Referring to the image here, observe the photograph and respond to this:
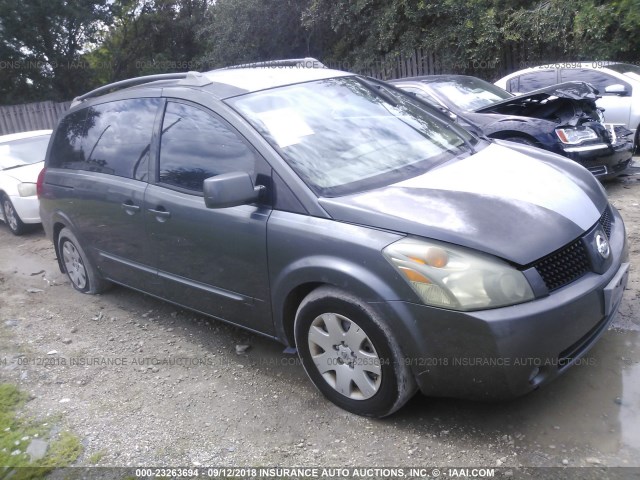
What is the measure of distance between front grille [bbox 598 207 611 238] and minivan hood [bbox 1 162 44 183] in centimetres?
710

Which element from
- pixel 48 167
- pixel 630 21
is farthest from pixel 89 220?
pixel 630 21

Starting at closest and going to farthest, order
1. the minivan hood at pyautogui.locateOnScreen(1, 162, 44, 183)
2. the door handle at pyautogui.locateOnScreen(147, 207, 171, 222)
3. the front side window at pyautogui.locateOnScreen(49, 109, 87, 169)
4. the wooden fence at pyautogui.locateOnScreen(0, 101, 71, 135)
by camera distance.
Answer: the door handle at pyautogui.locateOnScreen(147, 207, 171, 222), the front side window at pyautogui.locateOnScreen(49, 109, 87, 169), the minivan hood at pyautogui.locateOnScreen(1, 162, 44, 183), the wooden fence at pyautogui.locateOnScreen(0, 101, 71, 135)

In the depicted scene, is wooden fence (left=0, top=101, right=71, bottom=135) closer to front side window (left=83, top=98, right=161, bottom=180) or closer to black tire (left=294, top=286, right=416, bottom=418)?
front side window (left=83, top=98, right=161, bottom=180)

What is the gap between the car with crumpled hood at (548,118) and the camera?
6.61 metres

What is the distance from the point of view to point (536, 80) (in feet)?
32.2

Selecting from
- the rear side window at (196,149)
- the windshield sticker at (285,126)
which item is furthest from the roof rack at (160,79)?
the windshield sticker at (285,126)

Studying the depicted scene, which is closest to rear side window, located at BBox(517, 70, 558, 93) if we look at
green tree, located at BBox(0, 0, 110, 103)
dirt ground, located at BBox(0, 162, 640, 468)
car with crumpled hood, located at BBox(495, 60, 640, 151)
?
car with crumpled hood, located at BBox(495, 60, 640, 151)

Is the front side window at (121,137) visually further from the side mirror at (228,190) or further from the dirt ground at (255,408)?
the dirt ground at (255,408)

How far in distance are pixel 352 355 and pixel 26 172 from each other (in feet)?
22.5

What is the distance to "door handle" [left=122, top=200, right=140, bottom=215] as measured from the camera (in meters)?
4.17

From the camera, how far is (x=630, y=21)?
10992 millimetres

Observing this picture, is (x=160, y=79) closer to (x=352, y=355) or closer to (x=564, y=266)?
(x=352, y=355)

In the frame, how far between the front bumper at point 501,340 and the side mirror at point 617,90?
6623 millimetres

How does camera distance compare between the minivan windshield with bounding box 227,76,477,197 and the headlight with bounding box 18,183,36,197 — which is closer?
the minivan windshield with bounding box 227,76,477,197
